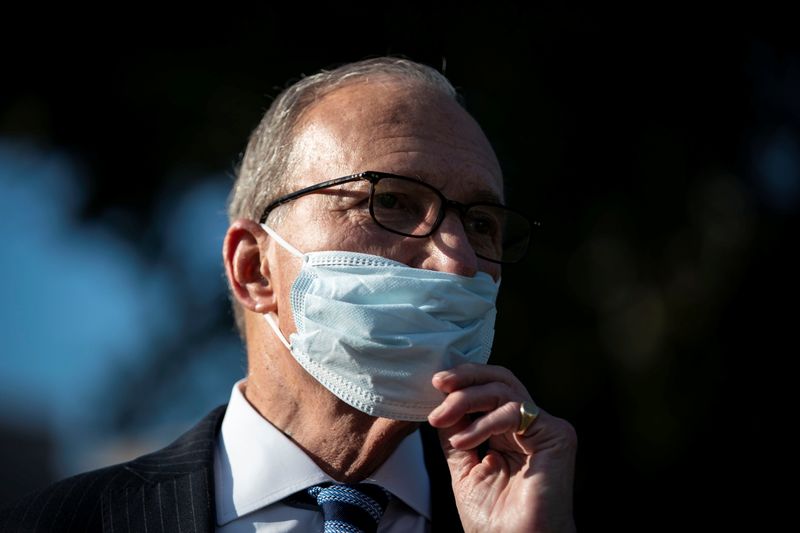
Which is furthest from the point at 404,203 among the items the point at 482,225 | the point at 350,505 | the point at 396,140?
the point at 350,505

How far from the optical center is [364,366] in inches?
102

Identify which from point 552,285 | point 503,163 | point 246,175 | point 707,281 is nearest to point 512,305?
point 552,285

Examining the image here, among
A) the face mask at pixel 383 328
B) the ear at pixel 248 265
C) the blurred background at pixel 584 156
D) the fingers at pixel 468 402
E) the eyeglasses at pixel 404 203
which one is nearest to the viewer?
the fingers at pixel 468 402

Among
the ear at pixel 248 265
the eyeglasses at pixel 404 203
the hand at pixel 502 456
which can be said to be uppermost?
the eyeglasses at pixel 404 203

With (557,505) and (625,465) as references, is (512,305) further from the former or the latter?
(557,505)

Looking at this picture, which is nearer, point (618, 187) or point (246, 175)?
point (246, 175)

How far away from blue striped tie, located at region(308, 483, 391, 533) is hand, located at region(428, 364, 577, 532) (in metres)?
0.26

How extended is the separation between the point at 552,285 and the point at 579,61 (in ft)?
5.43

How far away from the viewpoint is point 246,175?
137 inches

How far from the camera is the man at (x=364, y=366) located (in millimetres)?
2580

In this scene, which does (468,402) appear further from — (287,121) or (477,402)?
(287,121)

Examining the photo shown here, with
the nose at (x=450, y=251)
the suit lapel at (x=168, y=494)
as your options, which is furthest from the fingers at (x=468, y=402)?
the suit lapel at (x=168, y=494)

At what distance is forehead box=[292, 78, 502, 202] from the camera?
286cm

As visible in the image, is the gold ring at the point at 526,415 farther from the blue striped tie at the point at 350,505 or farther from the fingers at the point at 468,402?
the blue striped tie at the point at 350,505
